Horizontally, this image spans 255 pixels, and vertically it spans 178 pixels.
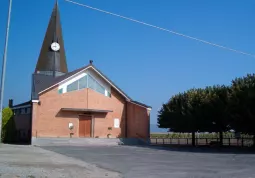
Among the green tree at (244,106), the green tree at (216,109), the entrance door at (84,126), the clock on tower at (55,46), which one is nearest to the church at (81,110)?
the entrance door at (84,126)

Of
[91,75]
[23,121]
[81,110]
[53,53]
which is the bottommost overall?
[23,121]

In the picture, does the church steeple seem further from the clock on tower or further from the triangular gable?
the triangular gable

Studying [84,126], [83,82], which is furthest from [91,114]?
[83,82]

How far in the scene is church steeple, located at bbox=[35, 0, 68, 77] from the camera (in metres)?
45.2

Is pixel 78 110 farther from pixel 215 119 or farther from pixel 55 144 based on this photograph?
pixel 215 119

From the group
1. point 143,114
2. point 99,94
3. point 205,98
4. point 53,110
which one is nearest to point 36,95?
point 53,110

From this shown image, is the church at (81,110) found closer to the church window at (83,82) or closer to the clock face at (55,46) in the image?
the church window at (83,82)

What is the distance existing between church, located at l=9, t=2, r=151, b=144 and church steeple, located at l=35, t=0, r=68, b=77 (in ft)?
19.6

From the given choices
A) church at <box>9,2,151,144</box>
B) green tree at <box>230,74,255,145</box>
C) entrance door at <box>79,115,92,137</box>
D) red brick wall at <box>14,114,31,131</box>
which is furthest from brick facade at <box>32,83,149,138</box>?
green tree at <box>230,74,255,145</box>

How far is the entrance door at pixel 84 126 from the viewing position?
3466 cm

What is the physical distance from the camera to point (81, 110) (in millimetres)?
34062

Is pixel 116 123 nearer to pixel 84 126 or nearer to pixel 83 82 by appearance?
pixel 84 126

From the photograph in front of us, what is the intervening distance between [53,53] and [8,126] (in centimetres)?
1711

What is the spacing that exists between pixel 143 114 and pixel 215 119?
8295 millimetres
